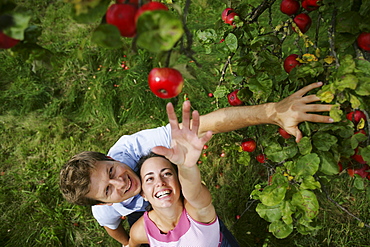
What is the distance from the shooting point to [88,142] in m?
3.29

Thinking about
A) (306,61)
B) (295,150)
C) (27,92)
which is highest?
(306,61)

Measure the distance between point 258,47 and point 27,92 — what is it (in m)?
3.32

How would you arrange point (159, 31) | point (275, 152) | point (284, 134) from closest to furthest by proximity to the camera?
point (159, 31)
point (275, 152)
point (284, 134)

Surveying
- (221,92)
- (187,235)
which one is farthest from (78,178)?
(221,92)

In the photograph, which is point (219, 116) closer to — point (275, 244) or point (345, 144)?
point (345, 144)

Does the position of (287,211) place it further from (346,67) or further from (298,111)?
(346,67)

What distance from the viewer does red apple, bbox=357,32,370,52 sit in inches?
40.0

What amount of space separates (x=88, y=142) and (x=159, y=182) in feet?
6.13

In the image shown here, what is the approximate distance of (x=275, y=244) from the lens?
2414 millimetres

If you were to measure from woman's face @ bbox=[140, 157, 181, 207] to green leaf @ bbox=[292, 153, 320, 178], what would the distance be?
0.81 meters

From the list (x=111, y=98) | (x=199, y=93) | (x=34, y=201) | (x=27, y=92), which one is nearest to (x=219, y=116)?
(x=199, y=93)

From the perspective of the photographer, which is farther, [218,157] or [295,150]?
[218,157]

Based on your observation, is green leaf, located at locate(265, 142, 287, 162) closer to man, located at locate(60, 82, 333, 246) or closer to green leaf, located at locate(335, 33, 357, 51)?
man, located at locate(60, 82, 333, 246)

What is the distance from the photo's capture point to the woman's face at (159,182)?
5.47 ft
